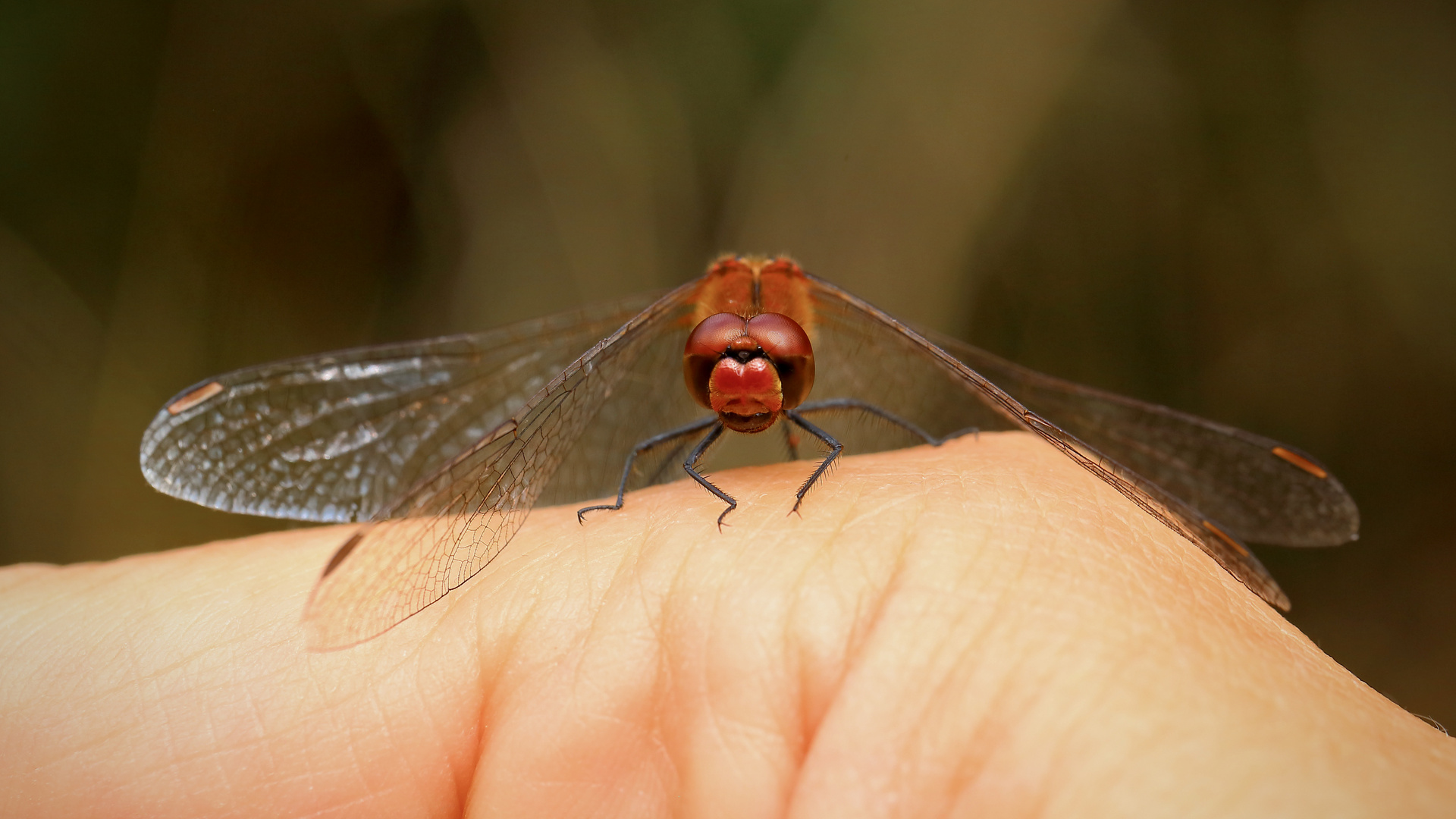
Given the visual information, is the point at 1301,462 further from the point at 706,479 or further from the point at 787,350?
the point at 706,479

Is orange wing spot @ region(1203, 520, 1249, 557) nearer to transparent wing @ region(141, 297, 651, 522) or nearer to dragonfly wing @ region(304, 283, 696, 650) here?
dragonfly wing @ region(304, 283, 696, 650)

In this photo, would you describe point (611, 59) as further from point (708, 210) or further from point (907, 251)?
point (907, 251)

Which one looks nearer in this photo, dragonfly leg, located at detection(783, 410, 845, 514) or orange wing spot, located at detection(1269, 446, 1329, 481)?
dragonfly leg, located at detection(783, 410, 845, 514)

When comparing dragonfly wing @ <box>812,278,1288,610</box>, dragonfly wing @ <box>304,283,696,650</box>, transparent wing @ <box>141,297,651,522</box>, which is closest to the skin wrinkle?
dragonfly wing @ <box>812,278,1288,610</box>

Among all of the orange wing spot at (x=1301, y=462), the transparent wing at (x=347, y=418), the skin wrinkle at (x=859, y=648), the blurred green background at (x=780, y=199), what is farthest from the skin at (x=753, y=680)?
the blurred green background at (x=780, y=199)

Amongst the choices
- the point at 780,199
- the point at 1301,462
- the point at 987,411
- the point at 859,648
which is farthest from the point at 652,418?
the point at 1301,462

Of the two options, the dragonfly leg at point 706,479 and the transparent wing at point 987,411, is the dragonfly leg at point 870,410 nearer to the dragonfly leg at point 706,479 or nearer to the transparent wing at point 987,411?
the transparent wing at point 987,411
